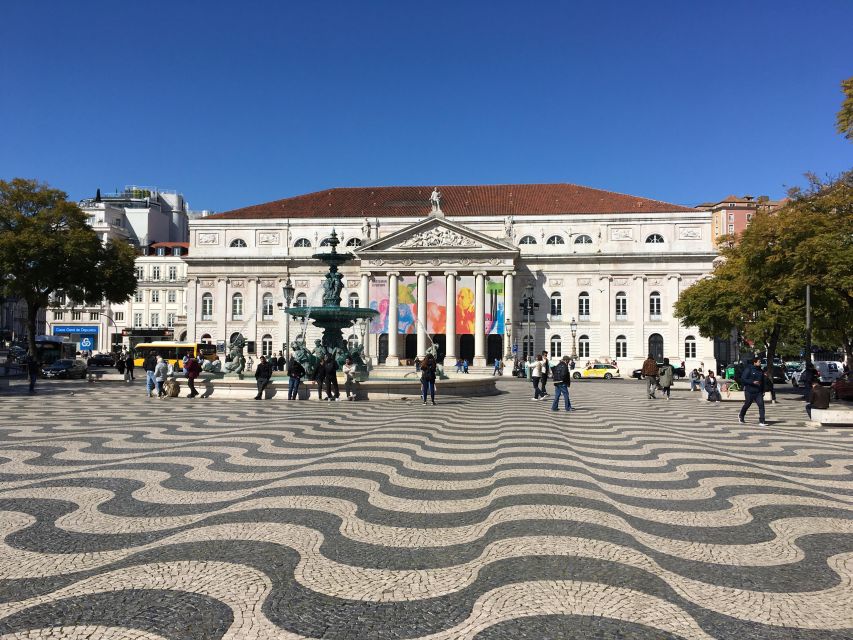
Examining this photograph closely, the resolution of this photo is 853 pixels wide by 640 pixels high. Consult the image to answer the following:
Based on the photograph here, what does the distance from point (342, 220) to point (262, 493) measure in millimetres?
55845

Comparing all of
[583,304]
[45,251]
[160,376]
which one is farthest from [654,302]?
[45,251]

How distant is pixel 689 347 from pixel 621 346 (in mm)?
6028

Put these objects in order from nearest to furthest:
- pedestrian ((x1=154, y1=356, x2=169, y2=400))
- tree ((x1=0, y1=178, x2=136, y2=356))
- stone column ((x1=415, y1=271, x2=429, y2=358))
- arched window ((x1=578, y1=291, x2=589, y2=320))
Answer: pedestrian ((x1=154, y1=356, x2=169, y2=400)), tree ((x1=0, y1=178, x2=136, y2=356)), stone column ((x1=415, y1=271, x2=429, y2=358)), arched window ((x1=578, y1=291, x2=589, y2=320))

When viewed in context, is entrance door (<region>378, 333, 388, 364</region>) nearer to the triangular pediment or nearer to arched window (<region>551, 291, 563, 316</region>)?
the triangular pediment

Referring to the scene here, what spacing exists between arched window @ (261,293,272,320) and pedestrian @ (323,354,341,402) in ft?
141

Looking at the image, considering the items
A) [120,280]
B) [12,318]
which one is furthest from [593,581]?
[12,318]

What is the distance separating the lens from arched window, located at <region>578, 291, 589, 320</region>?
5649cm

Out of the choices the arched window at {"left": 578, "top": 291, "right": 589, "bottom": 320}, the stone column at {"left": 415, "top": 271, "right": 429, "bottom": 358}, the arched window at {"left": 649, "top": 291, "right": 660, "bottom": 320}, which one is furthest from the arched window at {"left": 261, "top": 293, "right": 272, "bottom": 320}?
the arched window at {"left": 649, "top": 291, "right": 660, "bottom": 320}

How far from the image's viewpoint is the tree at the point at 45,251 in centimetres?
3356

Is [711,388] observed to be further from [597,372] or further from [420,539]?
[597,372]

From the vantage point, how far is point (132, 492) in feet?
20.6

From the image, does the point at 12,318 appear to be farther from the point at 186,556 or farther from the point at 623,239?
the point at 186,556

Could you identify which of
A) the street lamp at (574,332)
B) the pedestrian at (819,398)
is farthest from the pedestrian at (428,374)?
the street lamp at (574,332)

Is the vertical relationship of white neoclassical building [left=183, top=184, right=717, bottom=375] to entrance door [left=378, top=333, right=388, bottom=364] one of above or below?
above
